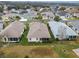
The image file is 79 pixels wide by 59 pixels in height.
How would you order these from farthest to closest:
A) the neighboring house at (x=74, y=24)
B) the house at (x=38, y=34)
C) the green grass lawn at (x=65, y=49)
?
the neighboring house at (x=74, y=24)
the house at (x=38, y=34)
the green grass lawn at (x=65, y=49)

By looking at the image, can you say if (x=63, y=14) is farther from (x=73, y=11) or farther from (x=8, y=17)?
(x=8, y=17)

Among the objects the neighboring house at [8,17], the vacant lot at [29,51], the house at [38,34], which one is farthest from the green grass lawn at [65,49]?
the neighboring house at [8,17]

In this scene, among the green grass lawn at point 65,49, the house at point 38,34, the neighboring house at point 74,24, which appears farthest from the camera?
the neighboring house at point 74,24

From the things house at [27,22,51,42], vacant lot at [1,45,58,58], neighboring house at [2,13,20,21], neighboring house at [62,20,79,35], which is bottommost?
vacant lot at [1,45,58,58]

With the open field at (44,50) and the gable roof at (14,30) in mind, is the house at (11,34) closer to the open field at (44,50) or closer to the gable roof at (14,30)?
the gable roof at (14,30)

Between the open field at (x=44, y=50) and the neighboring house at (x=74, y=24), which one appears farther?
the neighboring house at (x=74, y=24)

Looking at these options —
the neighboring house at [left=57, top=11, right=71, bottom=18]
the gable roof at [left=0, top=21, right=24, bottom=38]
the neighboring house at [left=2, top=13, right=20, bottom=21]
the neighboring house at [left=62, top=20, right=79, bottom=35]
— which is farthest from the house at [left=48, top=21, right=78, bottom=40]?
the neighboring house at [left=2, top=13, right=20, bottom=21]

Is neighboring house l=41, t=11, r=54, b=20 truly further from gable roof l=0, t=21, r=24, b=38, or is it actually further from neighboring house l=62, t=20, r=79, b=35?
gable roof l=0, t=21, r=24, b=38
